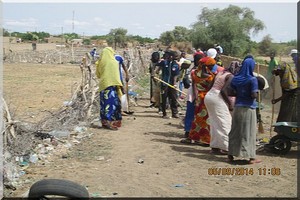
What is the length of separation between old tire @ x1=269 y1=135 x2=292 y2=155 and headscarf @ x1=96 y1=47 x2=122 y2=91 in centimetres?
347

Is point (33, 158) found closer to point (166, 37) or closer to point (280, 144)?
point (280, 144)

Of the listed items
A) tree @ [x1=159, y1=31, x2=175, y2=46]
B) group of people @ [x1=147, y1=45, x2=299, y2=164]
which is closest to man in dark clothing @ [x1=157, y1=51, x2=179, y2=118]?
group of people @ [x1=147, y1=45, x2=299, y2=164]

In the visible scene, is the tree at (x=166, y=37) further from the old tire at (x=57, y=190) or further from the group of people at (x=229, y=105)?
the old tire at (x=57, y=190)

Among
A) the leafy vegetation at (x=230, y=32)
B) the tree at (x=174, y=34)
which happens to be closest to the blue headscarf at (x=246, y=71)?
the leafy vegetation at (x=230, y=32)

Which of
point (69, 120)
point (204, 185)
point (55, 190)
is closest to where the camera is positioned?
point (55, 190)

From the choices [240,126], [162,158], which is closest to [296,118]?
[240,126]

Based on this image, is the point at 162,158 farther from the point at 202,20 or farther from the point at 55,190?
the point at 202,20

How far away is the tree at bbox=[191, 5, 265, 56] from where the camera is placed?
39438 millimetres

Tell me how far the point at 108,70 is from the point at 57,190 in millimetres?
5125

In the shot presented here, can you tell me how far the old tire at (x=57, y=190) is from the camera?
3832 millimetres

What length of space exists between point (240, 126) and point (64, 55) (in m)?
37.1

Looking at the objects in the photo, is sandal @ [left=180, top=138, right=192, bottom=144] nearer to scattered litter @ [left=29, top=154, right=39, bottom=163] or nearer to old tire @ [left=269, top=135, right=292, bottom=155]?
old tire @ [left=269, top=135, right=292, bottom=155]

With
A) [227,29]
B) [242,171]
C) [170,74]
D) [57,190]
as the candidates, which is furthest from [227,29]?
[57,190]

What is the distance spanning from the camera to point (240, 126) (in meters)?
6.26
